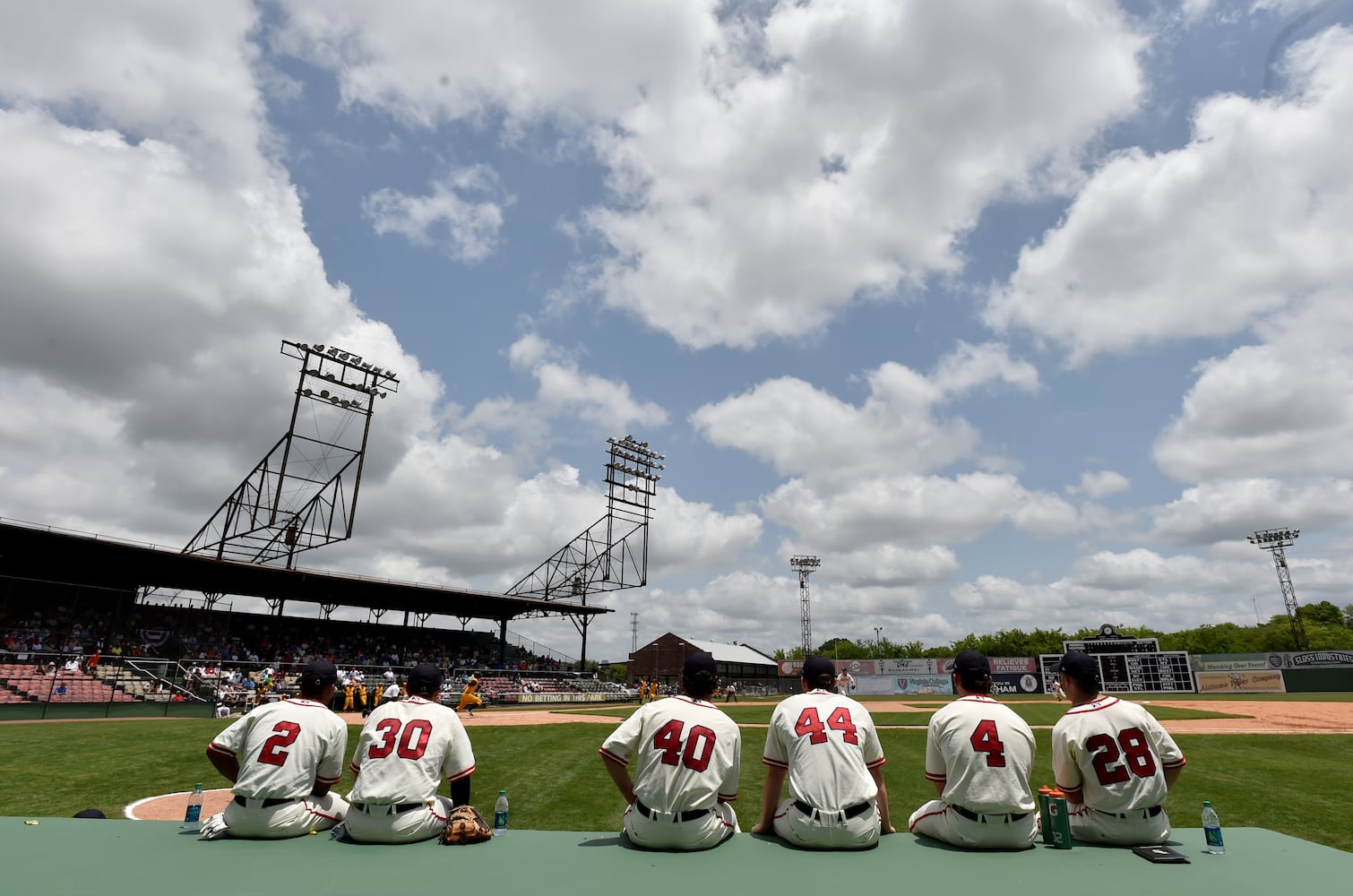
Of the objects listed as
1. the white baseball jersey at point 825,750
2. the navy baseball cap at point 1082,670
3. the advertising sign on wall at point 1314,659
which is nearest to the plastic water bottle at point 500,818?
the white baseball jersey at point 825,750

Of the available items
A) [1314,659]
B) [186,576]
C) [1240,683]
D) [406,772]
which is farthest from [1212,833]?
[1314,659]

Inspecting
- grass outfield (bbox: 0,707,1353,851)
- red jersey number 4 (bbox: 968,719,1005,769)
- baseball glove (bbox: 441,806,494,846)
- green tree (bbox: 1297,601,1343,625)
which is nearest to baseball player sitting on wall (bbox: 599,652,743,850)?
baseball glove (bbox: 441,806,494,846)

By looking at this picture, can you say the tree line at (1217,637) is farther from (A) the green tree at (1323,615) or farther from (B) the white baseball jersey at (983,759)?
(B) the white baseball jersey at (983,759)

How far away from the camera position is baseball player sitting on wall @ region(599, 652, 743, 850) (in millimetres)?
4016

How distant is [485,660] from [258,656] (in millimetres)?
14943

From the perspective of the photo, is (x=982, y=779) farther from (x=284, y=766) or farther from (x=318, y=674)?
(x=318, y=674)

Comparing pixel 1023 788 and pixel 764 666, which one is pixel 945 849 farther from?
pixel 764 666

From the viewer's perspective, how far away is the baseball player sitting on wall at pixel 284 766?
4422 mm

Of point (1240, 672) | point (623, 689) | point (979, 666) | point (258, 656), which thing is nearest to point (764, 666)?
point (623, 689)

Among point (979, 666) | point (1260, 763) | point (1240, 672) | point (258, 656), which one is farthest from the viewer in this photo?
point (1240, 672)

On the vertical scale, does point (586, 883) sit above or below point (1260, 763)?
above

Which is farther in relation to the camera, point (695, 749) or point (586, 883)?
point (695, 749)

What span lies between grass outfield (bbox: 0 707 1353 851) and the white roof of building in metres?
59.7

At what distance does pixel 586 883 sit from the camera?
3350mm
